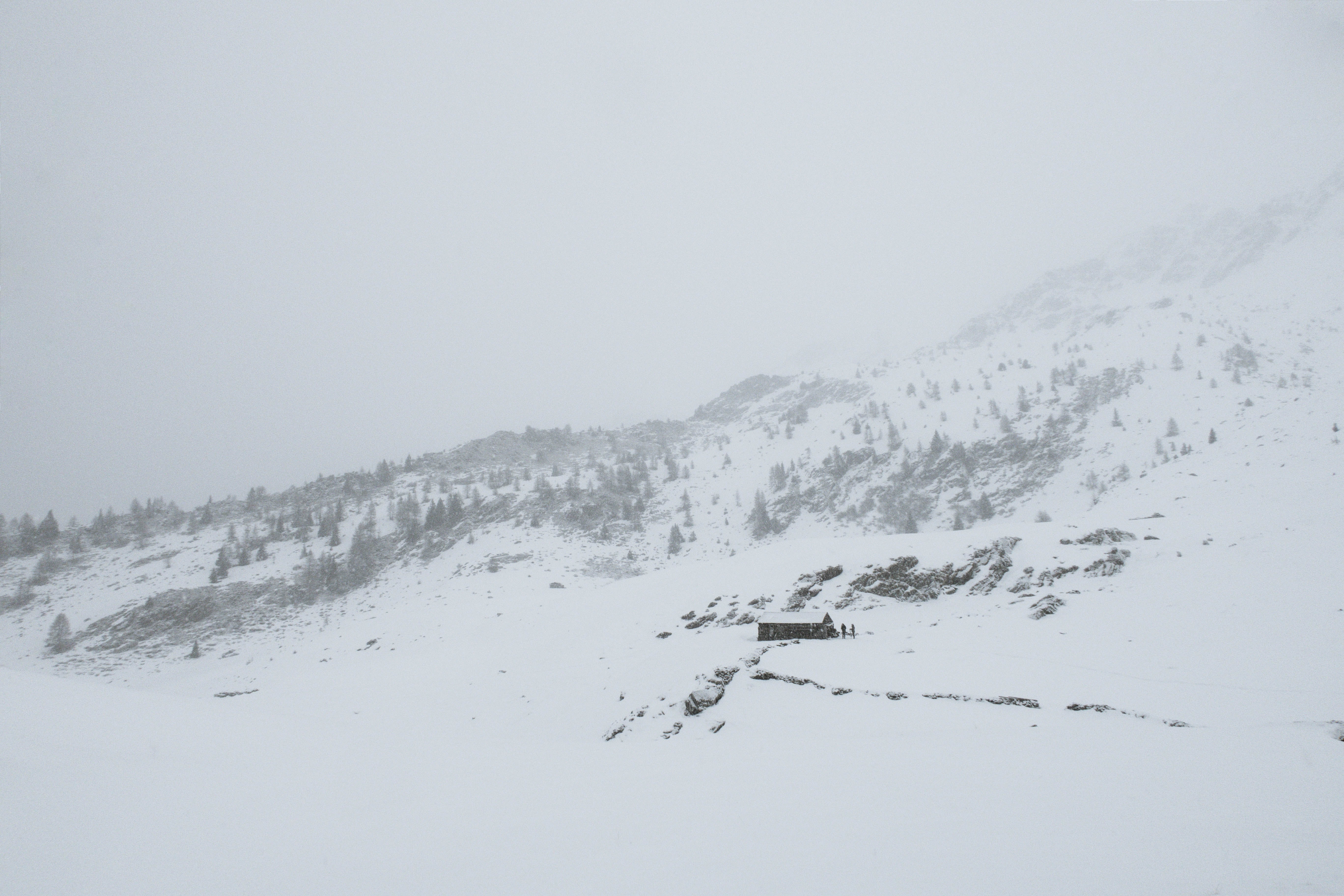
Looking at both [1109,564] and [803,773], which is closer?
[803,773]

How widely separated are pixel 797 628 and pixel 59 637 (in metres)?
70.2

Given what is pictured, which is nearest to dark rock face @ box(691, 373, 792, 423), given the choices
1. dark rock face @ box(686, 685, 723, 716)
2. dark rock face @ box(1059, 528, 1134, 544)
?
dark rock face @ box(1059, 528, 1134, 544)

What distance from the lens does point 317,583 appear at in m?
60.6

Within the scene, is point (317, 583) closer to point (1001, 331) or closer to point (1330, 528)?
point (1330, 528)

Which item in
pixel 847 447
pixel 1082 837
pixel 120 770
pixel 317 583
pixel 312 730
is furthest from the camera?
pixel 847 447

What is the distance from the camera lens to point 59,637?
49125 millimetres

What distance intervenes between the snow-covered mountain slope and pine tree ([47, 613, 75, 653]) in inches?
38.3

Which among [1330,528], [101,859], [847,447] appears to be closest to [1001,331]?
[847,447]

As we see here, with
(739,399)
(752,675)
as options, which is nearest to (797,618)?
(752,675)

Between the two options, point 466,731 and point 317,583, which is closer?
point 466,731

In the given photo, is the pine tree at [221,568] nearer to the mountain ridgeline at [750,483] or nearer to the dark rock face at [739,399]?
the mountain ridgeline at [750,483]

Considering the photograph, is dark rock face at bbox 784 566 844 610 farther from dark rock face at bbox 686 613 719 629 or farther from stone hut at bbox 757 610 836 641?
stone hut at bbox 757 610 836 641

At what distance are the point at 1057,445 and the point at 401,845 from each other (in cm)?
8718

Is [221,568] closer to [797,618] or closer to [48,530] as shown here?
[48,530]
